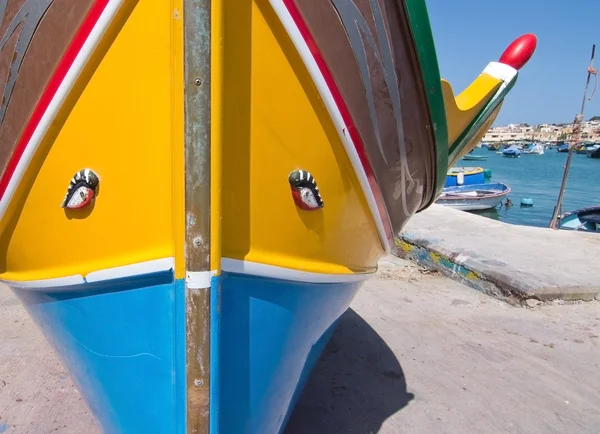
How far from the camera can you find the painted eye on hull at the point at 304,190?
1575 mm

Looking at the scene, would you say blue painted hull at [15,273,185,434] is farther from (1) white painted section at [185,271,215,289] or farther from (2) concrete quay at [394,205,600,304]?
(2) concrete quay at [394,205,600,304]

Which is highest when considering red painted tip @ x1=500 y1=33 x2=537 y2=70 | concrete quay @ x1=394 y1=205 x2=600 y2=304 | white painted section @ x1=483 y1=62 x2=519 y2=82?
red painted tip @ x1=500 y1=33 x2=537 y2=70

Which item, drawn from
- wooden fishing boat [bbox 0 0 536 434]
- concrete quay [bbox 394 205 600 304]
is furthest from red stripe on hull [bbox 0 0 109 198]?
concrete quay [bbox 394 205 600 304]

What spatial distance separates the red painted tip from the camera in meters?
2.40

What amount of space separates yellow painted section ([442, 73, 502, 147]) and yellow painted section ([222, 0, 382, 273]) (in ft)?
2.25

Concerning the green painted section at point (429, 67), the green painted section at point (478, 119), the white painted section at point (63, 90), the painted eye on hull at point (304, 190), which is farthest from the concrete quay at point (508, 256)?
the white painted section at point (63, 90)

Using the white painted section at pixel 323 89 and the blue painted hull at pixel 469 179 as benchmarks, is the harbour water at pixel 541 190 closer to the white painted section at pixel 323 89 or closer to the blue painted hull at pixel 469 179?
the blue painted hull at pixel 469 179

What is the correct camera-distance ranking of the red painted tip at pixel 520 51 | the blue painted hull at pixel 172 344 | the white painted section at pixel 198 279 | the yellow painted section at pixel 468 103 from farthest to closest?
the red painted tip at pixel 520 51 → the yellow painted section at pixel 468 103 → the blue painted hull at pixel 172 344 → the white painted section at pixel 198 279

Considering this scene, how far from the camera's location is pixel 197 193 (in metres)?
1.41

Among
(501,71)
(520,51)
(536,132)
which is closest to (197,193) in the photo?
(501,71)

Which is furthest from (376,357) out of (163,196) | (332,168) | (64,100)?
(64,100)

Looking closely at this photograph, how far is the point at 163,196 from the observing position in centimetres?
146

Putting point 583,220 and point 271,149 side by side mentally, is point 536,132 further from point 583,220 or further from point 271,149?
point 271,149

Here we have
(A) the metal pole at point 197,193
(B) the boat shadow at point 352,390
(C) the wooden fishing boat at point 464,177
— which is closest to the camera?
(A) the metal pole at point 197,193
